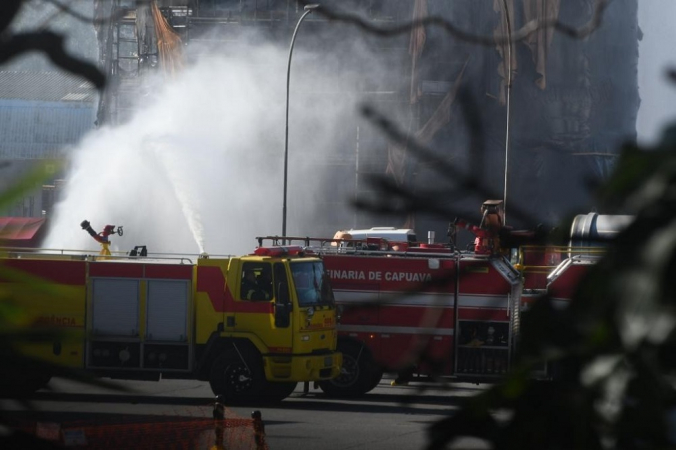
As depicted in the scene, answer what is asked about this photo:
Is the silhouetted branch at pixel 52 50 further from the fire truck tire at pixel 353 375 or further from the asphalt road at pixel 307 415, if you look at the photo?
the fire truck tire at pixel 353 375

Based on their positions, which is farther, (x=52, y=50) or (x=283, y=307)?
(x=283, y=307)

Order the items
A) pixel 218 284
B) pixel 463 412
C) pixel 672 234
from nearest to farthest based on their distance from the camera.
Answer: pixel 672 234, pixel 463 412, pixel 218 284

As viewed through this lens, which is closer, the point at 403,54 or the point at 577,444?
the point at 577,444

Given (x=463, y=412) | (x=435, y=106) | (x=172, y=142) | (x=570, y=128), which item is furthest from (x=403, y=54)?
(x=463, y=412)

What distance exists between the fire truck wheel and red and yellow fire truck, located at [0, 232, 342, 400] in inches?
0.5

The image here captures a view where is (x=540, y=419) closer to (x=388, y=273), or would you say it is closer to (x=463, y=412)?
(x=463, y=412)

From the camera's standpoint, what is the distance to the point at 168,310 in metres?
13.8

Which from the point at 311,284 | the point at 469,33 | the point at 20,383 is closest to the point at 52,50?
the point at 20,383

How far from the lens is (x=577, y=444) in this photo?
113 centimetres

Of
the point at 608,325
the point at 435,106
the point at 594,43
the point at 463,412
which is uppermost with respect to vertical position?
the point at 594,43

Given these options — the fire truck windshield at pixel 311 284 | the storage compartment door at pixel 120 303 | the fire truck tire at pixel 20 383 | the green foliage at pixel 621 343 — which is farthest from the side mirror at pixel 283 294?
the green foliage at pixel 621 343

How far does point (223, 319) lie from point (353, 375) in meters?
2.23

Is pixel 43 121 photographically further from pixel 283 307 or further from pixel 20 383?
pixel 20 383

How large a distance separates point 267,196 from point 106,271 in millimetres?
27568
